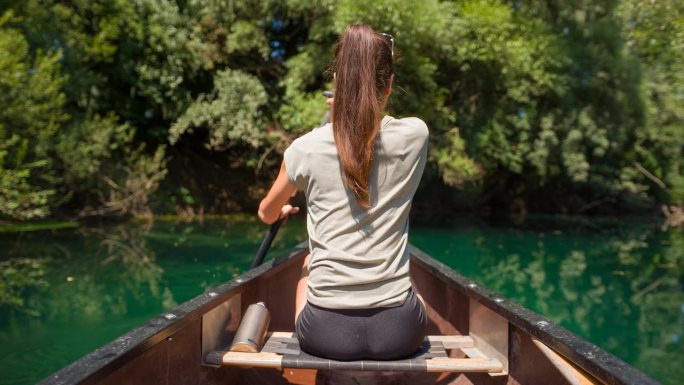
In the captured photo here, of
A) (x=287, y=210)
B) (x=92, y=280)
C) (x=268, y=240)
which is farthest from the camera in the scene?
(x=92, y=280)

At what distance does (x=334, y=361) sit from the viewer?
177 cm

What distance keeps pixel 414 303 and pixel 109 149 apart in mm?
13084

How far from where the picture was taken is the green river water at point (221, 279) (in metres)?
5.20

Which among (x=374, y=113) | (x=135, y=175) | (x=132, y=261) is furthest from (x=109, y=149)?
(x=374, y=113)

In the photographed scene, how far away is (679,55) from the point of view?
26.7ft

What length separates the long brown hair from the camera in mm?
1677

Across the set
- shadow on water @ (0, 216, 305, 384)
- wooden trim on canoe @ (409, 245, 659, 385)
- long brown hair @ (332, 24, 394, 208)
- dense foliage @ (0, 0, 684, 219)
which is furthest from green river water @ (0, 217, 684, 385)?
long brown hair @ (332, 24, 394, 208)

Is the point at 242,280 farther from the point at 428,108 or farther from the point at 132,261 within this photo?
the point at 428,108

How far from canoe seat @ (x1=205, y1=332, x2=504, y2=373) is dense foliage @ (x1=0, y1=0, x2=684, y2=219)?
27.3 feet

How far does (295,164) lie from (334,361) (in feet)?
1.94

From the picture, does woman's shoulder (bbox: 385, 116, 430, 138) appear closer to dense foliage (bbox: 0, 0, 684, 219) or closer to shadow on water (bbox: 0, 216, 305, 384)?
shadow on water (bbox: 0, 216, 305, 384)

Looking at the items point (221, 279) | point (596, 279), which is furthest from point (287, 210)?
point (596, 279)

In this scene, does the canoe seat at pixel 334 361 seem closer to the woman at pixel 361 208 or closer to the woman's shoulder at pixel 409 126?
the woman at pixel 361 208

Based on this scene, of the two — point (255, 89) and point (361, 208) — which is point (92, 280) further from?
point (255, 89)
